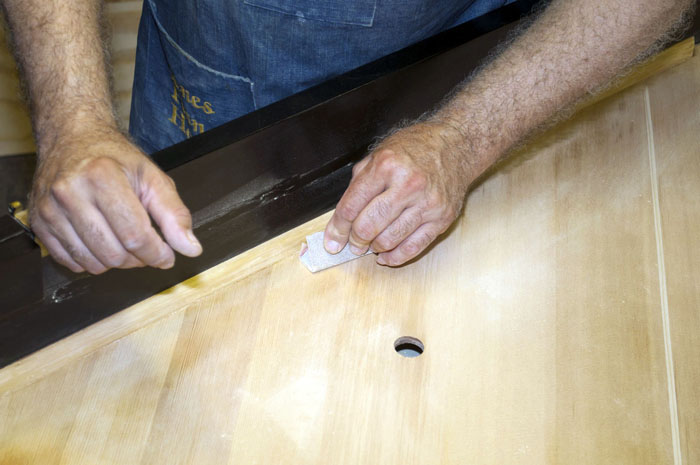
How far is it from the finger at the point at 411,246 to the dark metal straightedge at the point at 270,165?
0.18 meters

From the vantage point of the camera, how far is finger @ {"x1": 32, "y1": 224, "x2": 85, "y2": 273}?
34.1 inches

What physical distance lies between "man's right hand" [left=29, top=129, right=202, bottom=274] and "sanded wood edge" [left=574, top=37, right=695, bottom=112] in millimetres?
895

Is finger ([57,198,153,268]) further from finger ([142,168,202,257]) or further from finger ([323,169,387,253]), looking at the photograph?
finger ([323,169,387,253])

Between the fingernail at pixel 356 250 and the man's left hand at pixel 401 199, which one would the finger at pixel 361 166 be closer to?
the man's left hand at pixel 401 199

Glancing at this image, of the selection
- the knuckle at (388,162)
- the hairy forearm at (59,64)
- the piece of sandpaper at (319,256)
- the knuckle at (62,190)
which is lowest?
the piece of sandpaper at (319,256)

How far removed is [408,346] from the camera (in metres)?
1.01

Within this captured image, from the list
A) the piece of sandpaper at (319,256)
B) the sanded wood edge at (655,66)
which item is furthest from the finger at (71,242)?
the sanded wood edge at (655,66)

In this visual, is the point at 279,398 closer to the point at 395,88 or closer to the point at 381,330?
the point at 381,330

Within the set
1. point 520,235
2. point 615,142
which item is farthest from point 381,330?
point 615,142

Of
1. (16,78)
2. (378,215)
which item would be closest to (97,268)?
(378,215)

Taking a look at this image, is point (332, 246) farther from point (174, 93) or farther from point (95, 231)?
point (174, 93)

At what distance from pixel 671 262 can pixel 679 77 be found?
19.7 inches

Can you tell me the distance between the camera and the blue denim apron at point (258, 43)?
1093 mm

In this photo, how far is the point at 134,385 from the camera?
35.5 inches
